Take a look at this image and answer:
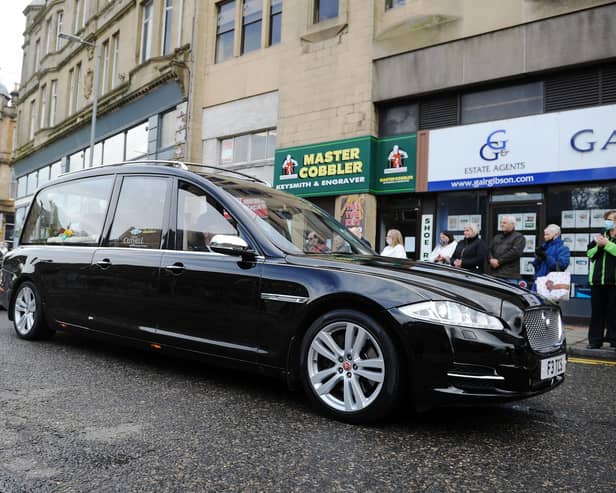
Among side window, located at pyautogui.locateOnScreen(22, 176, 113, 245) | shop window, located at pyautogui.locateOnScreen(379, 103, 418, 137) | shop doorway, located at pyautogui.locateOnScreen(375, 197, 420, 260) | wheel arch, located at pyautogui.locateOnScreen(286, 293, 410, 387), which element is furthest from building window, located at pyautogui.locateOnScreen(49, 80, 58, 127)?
wheel arch, located at pyautogui.locateOnScreen(286, 293, 410, 387)

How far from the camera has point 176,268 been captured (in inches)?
162

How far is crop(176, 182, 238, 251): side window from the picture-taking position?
404cm

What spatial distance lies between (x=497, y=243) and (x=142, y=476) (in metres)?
7.33

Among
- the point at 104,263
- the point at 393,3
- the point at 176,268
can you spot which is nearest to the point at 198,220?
the point at 176,268

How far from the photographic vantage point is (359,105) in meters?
13.9

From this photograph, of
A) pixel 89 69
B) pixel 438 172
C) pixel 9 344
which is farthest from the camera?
pixel 89 69

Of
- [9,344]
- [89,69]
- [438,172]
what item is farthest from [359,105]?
[89,69]

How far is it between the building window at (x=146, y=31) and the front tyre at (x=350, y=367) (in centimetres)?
2161

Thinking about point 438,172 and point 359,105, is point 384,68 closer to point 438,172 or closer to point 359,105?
point 359,105

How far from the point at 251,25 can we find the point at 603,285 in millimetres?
14056

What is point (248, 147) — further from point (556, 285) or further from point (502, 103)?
point (556, 285)

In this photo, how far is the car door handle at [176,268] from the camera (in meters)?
4.08

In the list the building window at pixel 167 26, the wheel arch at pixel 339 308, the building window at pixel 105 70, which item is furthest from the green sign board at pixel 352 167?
the building window at pixel 105 70

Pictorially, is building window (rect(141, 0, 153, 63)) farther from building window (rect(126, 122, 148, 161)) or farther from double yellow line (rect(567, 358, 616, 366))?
double yellow line (rect(567, 358, 616, 366))
